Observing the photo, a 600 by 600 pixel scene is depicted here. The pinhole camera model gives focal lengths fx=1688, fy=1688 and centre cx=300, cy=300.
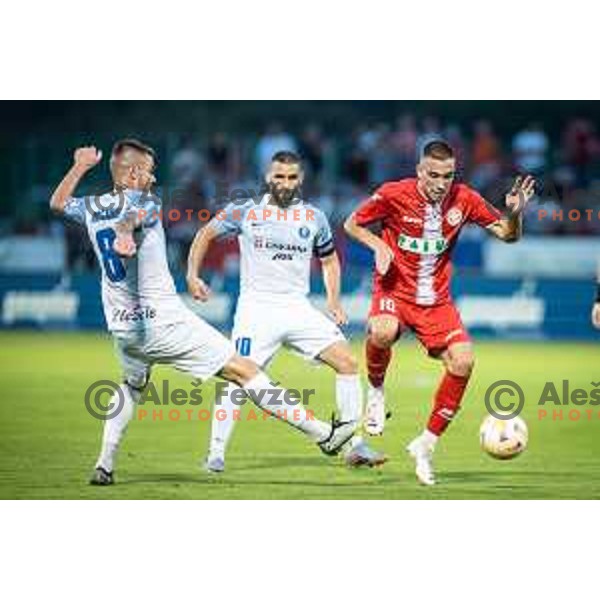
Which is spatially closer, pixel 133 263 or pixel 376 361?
pixel 133 263

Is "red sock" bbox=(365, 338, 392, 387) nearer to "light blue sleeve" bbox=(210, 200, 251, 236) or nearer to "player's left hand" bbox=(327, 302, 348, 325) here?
"player's left hand" bbox=(327, 302, 348, 325)

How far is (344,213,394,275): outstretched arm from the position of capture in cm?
1037

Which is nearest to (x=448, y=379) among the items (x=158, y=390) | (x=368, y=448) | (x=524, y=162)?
Answer: (x=368, y=448)

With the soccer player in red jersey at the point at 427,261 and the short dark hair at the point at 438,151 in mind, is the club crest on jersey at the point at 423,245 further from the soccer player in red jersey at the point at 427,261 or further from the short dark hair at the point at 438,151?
the short dark hair at the point at 438,151

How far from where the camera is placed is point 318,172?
2075cm

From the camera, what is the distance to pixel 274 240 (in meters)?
10.5

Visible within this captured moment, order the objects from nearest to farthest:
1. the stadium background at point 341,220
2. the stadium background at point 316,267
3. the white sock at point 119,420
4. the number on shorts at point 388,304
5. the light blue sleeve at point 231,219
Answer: the white sock at point 119,420 < the light blue sleeve at point 231,219 < the number on shorts at point 388,304 < the stadium background at point 316,267 < the stadium background at point 341,220

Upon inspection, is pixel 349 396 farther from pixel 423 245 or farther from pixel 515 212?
pixel 515 212

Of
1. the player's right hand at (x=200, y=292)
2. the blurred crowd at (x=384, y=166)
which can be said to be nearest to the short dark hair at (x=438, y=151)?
the player's right hand at (x=200, y=292)

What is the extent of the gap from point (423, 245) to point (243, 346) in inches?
53.5

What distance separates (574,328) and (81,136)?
6431mm

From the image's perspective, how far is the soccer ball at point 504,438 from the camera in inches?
408

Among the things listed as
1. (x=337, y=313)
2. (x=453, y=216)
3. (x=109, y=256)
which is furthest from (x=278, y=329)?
(x=453, y=216)

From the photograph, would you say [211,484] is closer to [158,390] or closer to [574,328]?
[158,390]
